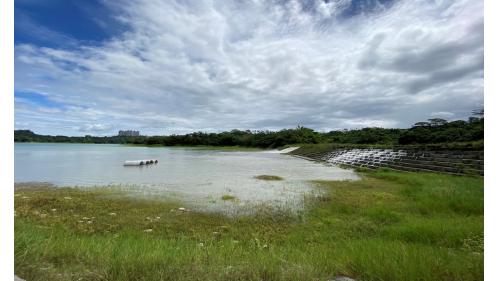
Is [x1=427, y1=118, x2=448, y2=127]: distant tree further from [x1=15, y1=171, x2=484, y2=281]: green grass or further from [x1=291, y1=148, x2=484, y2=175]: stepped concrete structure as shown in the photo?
[x1=15, y1=171, x2=484, y2=281]: green grass

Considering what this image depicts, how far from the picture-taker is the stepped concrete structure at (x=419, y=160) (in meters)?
14.9

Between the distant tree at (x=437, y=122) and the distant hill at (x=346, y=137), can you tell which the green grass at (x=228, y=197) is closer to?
the distant hill at (x=346, y=137)

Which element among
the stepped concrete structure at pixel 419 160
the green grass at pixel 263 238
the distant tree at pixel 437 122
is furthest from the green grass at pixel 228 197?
the distant tree at pixel 437 122

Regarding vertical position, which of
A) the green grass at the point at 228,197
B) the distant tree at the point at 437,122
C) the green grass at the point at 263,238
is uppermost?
the distant tree at the point at 437,122

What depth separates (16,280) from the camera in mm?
2414

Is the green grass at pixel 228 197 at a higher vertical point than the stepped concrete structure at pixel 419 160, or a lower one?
lower

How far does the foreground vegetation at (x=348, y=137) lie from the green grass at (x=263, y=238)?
40.7 ft

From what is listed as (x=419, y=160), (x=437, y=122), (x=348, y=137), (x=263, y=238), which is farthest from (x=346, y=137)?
(x=263, y=238)

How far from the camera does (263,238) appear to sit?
19.9ft

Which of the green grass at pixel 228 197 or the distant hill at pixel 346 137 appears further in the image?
the distant hill at pixel 346 137

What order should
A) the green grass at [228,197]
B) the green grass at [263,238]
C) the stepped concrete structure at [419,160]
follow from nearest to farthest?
the green grass at [263,238]
the green grass at [228,197]
the stepped concrete structure at [419,160]

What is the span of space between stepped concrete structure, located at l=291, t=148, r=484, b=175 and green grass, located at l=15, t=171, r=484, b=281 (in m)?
3.97

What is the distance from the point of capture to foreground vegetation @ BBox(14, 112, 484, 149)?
107 ft
